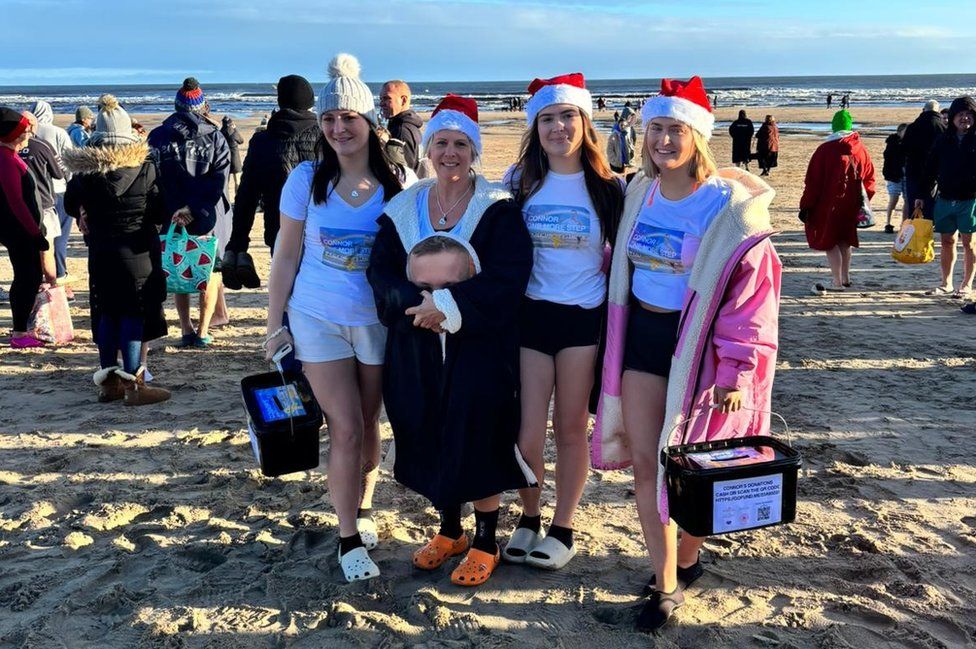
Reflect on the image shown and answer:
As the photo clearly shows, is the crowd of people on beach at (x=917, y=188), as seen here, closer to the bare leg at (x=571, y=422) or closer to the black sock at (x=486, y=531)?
the bare leg at (x=571, y=422)

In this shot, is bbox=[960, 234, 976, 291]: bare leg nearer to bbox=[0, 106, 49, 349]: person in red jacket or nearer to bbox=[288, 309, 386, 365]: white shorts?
bbox=[288, 309, 386, 365]: white shorts

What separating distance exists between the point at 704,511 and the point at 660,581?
0.57 m

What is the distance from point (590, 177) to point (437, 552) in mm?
1753

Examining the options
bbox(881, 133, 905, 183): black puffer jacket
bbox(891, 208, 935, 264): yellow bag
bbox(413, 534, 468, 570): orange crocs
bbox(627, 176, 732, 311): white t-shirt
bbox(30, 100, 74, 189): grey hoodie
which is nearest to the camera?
bbox(627, 176, 732, 311): white t-shirt

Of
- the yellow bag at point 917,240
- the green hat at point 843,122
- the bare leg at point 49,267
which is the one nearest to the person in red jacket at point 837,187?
the green hat at point 843,122

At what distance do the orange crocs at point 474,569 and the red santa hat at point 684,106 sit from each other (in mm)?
1909

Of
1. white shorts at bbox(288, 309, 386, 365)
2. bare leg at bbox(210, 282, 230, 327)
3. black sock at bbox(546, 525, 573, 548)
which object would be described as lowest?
black sock at bbox(546, 525, 573, 548)

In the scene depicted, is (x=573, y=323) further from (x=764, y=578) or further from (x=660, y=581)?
(x=764, y=578)

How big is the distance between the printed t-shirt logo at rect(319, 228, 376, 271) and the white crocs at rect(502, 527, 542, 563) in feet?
4.57

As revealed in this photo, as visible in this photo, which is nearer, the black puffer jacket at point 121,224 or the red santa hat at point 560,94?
the red santa hat at point 560,94

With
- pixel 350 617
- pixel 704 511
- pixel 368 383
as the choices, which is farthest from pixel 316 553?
pixel 704 511

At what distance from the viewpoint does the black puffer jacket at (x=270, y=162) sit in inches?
182

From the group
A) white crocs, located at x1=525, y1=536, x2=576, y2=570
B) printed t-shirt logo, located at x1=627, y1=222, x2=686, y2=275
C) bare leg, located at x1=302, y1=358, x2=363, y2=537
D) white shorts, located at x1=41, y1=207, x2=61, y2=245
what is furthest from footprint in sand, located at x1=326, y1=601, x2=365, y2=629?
white shorts, located at x1=41, y1=207, x2=61, y2=245

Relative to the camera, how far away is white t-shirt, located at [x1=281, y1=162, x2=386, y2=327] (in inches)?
128
